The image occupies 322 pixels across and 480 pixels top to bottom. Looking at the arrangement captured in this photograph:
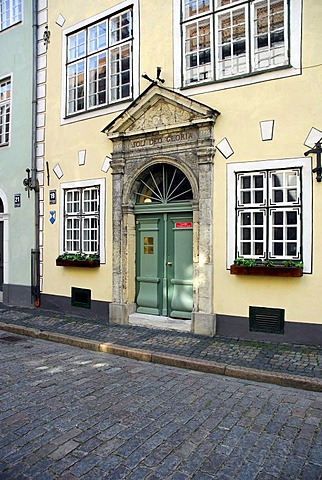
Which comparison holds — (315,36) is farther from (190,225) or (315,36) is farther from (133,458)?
(133,458)

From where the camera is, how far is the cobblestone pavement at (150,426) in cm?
320

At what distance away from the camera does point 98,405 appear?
176 inches

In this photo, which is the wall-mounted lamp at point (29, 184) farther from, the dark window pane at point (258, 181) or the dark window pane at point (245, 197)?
the dark window pane at point (258, 181)

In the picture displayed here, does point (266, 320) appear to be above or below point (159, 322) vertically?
above

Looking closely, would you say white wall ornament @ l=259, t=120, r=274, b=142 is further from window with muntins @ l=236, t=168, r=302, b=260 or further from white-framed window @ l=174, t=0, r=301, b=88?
white-framed window @ l=174, t=0, r=301, b=88

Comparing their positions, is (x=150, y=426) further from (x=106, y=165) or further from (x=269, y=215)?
(x=106, y=165)

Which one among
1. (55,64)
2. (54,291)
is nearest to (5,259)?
(54,291)

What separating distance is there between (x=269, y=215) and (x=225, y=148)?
1.55m

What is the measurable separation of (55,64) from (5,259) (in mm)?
5640

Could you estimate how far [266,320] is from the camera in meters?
6.95

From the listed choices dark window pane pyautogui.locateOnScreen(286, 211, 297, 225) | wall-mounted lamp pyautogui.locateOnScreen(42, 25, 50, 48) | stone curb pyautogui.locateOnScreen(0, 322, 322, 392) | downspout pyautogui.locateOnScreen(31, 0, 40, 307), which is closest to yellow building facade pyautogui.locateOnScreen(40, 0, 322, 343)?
dark window pane pyautogui.locateOnScreen(286, 211, 297, 225)

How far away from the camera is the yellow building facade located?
673 cm

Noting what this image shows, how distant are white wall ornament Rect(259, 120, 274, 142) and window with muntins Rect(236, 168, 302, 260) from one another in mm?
604

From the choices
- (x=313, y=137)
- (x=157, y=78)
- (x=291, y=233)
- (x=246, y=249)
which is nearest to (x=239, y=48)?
(x=157, y=78)
